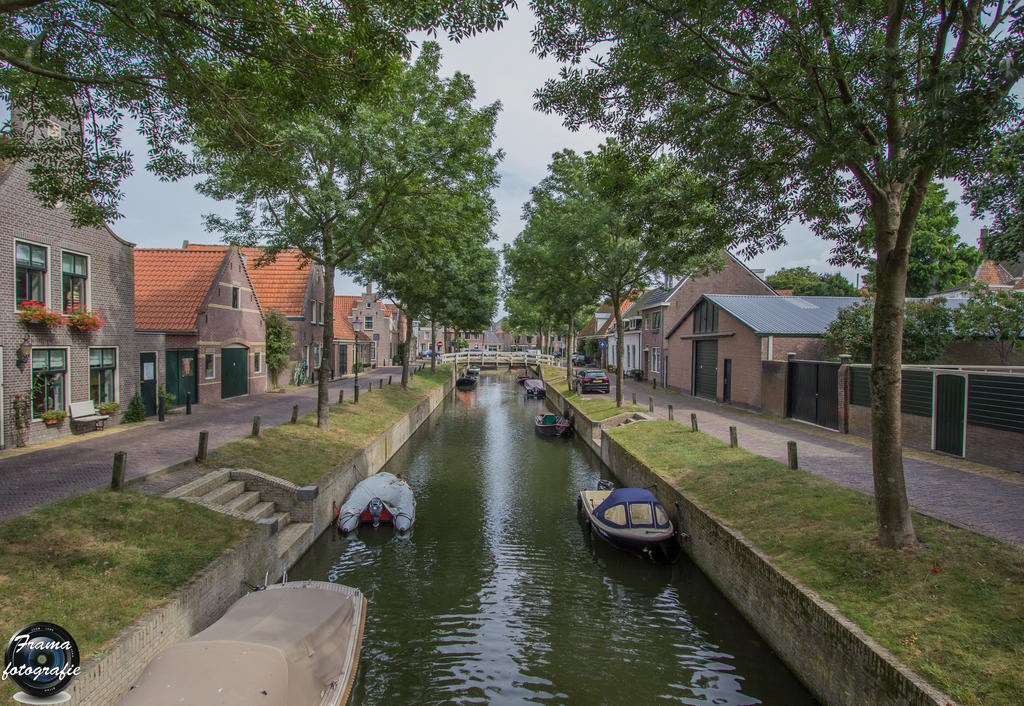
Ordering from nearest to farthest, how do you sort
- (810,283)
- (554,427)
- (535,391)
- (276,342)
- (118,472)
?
1. (118,472)
2. (554,427)
3. (276,342)
4. (535,391)
5. (810,283)

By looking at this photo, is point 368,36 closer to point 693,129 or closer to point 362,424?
point 693,129

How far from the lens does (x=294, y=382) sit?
111ft

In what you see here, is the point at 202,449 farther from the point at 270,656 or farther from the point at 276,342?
the point at 276,342

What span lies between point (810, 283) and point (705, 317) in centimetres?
4362

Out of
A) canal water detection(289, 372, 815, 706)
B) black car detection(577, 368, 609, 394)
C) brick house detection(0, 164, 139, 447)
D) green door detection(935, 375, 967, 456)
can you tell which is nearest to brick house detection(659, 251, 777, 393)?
black car detection(577, 368, 609, 394)

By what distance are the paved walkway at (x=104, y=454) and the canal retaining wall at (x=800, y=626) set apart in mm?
10408

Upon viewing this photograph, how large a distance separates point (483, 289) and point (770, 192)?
26720 mm

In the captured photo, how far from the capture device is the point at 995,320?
17234 millimetres

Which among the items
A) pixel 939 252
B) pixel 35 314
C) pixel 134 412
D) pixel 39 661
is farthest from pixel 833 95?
pixel 939 252

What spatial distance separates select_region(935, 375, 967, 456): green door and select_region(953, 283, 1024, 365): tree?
5.82 m

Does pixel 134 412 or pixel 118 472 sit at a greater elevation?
pixel 118 472

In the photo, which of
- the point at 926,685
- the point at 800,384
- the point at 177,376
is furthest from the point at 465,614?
the point at 177,376

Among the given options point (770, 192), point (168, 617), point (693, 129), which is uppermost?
point (693, 129)

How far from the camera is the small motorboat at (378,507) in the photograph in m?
12.5
